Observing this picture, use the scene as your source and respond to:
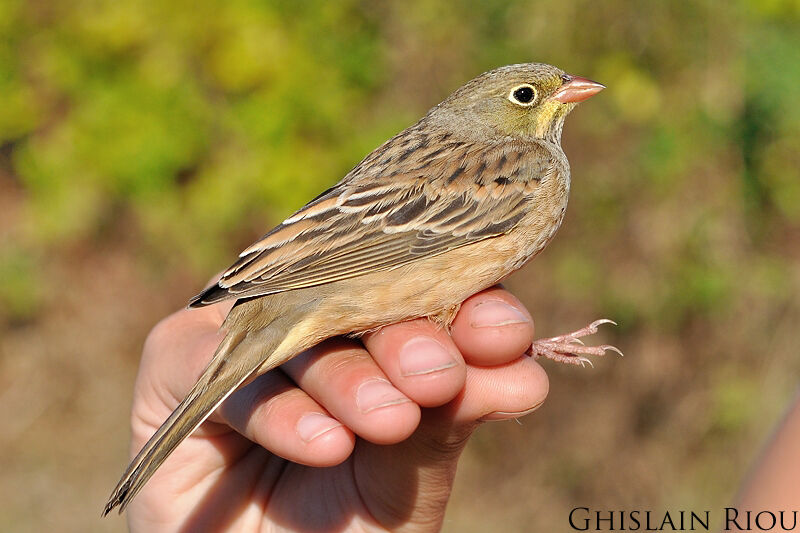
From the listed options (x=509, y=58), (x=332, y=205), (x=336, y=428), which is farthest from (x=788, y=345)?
(x=336, y=428)

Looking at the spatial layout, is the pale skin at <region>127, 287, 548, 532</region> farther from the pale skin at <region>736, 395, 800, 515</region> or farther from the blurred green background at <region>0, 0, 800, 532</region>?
the blurred green background at <region>0, 0, 800, 532</region>

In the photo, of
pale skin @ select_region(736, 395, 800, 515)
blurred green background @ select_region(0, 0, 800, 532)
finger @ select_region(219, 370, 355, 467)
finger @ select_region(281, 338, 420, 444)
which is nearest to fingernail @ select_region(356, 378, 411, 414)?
finger @ select_region(281, 338, 420, 444)

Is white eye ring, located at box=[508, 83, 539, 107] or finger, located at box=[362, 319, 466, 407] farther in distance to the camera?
white eye ring, located at box=[508, 83, 539, 107]

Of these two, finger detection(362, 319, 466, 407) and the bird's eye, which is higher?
the bird's eye

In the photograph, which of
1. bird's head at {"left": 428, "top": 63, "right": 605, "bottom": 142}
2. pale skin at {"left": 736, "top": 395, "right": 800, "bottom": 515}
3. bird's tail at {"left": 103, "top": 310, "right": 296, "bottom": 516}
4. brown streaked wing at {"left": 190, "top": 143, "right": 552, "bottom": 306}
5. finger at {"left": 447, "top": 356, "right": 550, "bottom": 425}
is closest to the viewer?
pale skin at {"left": 736, "top": 395, "right": 800, "bottom": 515}

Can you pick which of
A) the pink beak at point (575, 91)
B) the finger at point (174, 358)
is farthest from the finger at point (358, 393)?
the pink beak at point (575, 91)

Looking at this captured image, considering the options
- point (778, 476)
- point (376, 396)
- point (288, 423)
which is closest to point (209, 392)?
point (288, 423)

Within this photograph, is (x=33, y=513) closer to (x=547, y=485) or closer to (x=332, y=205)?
(x=547, y=485)
